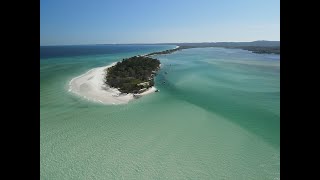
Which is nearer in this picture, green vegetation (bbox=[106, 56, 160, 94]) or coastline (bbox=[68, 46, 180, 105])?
coastline (bbox=[68, 46, 180, 105])

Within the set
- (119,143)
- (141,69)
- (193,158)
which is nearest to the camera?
(193,158)

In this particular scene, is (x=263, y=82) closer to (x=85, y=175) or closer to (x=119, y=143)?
(x=119, y=143)

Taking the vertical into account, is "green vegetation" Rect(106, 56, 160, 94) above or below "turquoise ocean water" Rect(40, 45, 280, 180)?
above

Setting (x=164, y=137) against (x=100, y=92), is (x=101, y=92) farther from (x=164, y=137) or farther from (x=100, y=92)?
(x=164, y=137)

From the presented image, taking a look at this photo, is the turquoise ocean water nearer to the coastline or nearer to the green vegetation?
the coastline

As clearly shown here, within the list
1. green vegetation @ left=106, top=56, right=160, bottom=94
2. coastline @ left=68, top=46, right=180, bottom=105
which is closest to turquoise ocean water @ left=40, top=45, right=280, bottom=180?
coastline @ left=68, top=46, right=180, bottom=105

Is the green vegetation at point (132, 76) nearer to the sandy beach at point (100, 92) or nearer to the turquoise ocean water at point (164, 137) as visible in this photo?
the sandy beach at point (100, 92)
